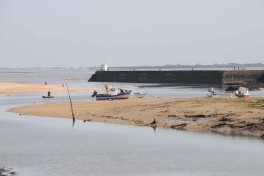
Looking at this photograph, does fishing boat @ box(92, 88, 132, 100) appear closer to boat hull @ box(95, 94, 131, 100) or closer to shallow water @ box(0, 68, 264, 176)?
boat hull @ box(95, 94, 131, 100)

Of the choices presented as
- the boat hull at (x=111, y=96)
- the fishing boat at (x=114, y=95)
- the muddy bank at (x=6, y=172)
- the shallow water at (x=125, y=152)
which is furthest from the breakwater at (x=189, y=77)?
the muddy bank at (x=6, y=172)

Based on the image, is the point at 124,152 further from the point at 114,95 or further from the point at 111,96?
the point at 114,95

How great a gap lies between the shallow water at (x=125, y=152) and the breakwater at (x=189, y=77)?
8296 cm

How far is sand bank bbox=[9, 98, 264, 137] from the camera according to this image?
39031mm

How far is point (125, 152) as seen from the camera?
31984 mm

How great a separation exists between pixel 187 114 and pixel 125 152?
45.3ft

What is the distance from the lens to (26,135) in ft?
129

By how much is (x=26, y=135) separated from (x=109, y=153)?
31.3ft

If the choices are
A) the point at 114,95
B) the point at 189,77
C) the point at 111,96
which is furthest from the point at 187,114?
the point at 189,77

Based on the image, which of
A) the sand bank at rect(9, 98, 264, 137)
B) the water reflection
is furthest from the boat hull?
the water reflection

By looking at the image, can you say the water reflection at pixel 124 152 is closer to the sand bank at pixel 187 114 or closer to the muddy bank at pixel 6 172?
the muddy bank at pixel 6 172

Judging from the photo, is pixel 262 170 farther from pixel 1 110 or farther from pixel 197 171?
pixel 1 110

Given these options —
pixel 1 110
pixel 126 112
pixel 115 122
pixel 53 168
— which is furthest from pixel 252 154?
pixel 1 110

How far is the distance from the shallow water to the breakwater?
83.0m
